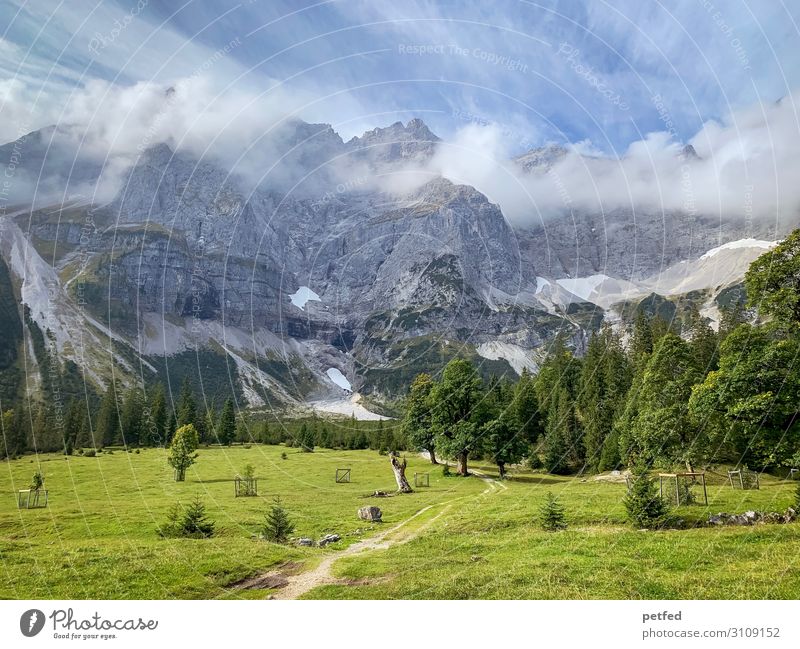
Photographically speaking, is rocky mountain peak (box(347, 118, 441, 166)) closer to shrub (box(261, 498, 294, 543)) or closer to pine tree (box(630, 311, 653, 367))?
pine tree (box(630, 311, 653, 367))

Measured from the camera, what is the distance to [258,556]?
787 inches

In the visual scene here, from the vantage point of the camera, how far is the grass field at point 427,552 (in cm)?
1525

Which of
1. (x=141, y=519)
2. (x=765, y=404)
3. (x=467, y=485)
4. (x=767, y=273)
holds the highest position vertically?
(x=767, y=273)

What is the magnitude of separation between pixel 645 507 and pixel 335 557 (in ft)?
43.4

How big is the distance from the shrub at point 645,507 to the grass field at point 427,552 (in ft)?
2.58

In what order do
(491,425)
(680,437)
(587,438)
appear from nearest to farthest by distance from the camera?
(680,437) < (491,425) < (587,438)

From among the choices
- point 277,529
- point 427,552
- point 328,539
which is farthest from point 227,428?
point 427,552

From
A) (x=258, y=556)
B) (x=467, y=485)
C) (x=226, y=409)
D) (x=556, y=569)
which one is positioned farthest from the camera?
(x=226, y=409)

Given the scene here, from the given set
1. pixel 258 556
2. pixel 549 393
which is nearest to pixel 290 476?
pixel 258 556

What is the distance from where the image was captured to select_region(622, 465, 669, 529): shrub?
2122cm

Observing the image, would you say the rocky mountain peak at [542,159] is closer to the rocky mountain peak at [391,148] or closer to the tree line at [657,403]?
the tree line at [657,403]

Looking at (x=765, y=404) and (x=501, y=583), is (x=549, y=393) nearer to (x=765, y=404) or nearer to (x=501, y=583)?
(x=765, y=404)

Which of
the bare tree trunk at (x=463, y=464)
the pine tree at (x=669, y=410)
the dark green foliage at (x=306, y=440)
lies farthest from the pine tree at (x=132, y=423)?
the pine tree at (x=669, y=410)
